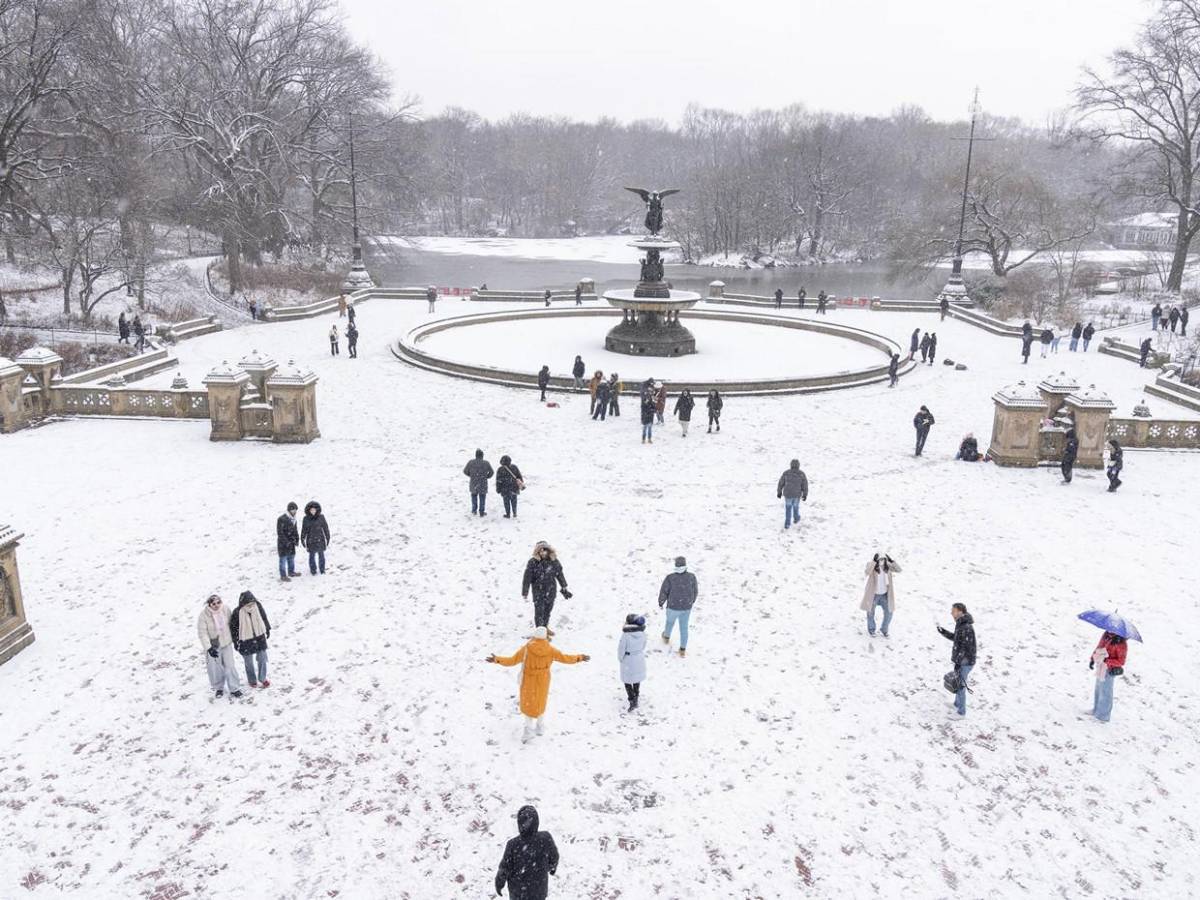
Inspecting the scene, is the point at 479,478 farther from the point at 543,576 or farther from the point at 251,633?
the point at 251,633

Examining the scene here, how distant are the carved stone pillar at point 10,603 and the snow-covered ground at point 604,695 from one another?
0.38m

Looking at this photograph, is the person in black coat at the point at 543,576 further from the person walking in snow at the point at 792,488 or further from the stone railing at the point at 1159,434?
the stone railing at the point at 1159,434

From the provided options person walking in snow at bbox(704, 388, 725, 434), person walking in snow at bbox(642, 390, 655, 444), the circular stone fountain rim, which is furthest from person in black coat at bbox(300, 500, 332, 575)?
the circular stone fountain rim

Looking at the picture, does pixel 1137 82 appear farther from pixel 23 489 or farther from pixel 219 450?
pixel 23 489

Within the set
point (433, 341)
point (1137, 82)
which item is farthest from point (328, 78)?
point (1137, 82)

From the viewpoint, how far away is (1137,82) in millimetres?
37781

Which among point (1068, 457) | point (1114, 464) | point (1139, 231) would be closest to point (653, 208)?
point (1068, 457)

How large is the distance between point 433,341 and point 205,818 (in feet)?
80.0

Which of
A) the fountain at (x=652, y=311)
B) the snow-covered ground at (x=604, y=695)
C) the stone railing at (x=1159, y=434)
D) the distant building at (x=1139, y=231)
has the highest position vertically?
the distant building at (x=1139, y=231)

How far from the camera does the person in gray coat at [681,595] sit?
9.19m

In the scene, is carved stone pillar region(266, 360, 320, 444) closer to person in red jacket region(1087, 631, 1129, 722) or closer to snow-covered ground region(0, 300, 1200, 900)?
snow-covered ground region(0, 300, 1200, 900)

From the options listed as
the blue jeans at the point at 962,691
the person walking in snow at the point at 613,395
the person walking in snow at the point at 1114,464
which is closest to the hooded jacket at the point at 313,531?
the blue jeans at the point at 962,691

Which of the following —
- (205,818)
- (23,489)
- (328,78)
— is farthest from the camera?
(328,78)

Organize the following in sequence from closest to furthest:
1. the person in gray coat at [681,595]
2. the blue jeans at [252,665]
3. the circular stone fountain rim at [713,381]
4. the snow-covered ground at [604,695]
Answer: the snow-covered ground at [604,695]
the blue jeans at [252,665]
the person in gray coat at [681,595]
the circular stone fountain rim at [713,381]
